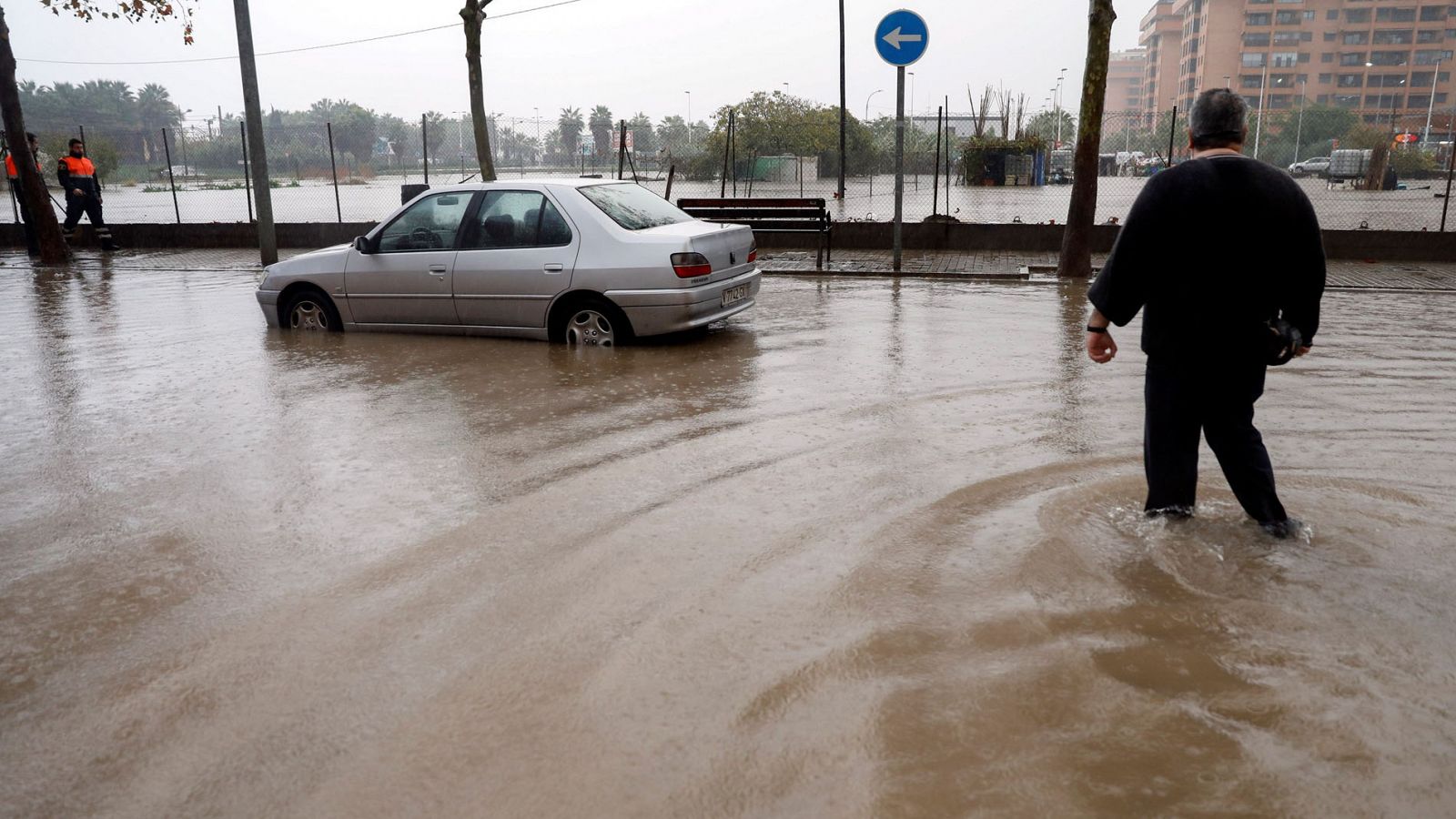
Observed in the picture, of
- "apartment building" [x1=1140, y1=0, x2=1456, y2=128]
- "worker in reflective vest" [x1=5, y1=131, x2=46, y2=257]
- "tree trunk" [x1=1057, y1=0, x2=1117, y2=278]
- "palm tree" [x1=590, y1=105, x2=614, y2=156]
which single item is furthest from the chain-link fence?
"apartment building" [x1=1140, y1=0, x2=1456, y2=128]

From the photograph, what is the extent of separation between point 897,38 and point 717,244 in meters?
5.53

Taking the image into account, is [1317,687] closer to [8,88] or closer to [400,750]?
[400,750]

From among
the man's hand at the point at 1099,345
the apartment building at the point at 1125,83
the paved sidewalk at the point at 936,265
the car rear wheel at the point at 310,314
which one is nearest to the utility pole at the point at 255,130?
the paved sidewalk at the point at 936,265

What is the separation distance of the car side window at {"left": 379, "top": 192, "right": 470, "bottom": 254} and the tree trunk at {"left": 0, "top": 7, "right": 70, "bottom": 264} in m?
11.9

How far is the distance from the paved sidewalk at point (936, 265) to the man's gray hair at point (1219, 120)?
9421 millimetres

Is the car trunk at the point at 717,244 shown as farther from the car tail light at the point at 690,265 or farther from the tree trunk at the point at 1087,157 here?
the tree trunk at the point at 1087,157

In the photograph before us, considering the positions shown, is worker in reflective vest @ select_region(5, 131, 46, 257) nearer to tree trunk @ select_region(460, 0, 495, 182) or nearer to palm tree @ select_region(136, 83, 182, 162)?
tree trunk @ select_region(460, 0, 495, 182)

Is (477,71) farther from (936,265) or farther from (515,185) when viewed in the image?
(515,185)

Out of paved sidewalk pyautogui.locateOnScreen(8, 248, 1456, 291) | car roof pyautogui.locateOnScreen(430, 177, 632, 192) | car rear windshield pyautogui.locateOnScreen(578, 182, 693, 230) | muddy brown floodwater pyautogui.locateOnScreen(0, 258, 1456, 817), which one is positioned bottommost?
muddy brown floodwater pyautogui.locateOnScreen(0, 258, 1456, 817)

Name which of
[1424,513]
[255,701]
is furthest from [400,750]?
[1424,513]

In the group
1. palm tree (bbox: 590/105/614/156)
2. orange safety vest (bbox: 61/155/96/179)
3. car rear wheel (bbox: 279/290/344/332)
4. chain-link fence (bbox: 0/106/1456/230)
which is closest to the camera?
car rear wheel (bbox: 279/290/344/332)

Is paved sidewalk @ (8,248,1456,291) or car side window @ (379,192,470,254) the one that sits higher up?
car side window @ (379,192,470,254)

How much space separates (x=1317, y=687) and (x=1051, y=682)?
769mm

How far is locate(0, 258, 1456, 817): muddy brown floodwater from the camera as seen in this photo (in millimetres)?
2861
